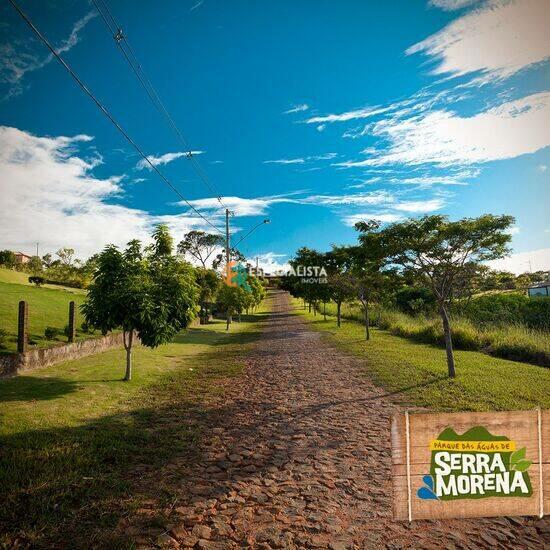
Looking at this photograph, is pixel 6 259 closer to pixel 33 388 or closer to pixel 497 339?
pixel 33 388

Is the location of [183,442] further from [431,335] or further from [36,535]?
[431,335]

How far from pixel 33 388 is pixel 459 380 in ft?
39.9

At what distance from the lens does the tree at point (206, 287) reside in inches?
1536

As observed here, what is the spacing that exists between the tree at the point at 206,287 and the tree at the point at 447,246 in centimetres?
2904

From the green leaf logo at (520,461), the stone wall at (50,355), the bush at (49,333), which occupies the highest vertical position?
the green leaf logo at (520,461)

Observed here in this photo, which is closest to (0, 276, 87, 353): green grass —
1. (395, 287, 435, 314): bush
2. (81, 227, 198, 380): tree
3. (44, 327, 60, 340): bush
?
(44, 327, 60, 340): bush

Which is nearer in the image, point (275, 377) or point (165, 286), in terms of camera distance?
point (165, 286)

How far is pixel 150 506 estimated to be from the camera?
448cm

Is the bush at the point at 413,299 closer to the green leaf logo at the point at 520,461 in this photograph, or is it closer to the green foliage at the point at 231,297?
the green foliage at the point at 231,297

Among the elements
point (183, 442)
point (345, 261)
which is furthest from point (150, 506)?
point (345, 261)

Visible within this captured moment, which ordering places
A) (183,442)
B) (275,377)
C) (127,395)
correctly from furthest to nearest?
(275,377)
(127,395)
(183,442)

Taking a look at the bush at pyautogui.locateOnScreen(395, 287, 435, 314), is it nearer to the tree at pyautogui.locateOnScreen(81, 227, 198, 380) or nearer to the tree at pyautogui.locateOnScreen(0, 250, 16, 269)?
the tree at pyautogui.locateOnScreen(81, 227, 198, 380)

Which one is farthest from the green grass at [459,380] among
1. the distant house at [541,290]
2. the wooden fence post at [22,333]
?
the distant house at [541,290]

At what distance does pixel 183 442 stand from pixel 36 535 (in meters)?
2.98
